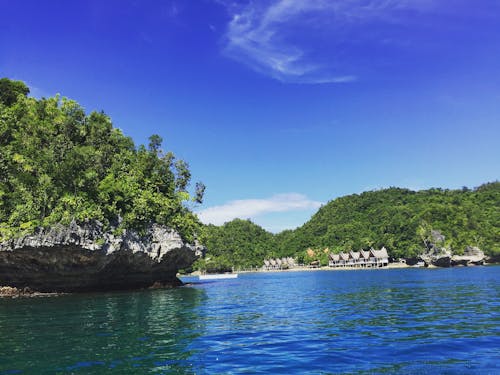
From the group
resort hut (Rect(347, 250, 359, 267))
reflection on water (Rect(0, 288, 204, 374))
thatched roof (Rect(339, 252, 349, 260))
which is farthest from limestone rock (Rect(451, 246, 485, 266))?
reflection on water (Rect(0, 288, 204, 374))

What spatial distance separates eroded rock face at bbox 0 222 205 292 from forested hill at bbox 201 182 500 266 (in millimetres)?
22433

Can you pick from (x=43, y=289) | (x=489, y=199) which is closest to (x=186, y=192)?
(x=43, y=289)

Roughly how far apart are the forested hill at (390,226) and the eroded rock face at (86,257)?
2243 centimetres

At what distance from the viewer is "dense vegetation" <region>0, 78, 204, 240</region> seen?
3472cm

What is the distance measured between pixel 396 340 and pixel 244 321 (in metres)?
7.41

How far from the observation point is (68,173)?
118ft

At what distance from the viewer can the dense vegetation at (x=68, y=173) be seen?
34.7m

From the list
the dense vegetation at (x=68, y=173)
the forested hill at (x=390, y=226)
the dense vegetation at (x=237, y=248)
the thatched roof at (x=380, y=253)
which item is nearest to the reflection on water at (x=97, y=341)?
the dense vegetation at (x=68, y=173)

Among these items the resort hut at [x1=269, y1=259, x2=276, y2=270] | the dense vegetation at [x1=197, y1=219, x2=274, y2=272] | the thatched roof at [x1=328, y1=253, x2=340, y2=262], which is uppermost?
the dense vegetation at [x1=197, y1=219, x2=274, y2=272]

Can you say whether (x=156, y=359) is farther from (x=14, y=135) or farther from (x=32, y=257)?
(x=14, y=135)

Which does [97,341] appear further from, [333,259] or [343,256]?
[333,259]

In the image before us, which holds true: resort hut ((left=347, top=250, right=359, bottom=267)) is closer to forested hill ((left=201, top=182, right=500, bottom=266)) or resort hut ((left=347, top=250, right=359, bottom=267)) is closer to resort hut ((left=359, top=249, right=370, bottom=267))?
resort hut ((left=359, top=249, right=370, bottom=267))

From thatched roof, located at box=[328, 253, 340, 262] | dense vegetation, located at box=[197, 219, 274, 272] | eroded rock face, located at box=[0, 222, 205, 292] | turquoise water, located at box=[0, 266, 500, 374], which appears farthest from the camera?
dense vegetation, located at box=[197, 219, 274, 272]

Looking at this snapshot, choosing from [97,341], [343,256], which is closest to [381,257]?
[343,256]
